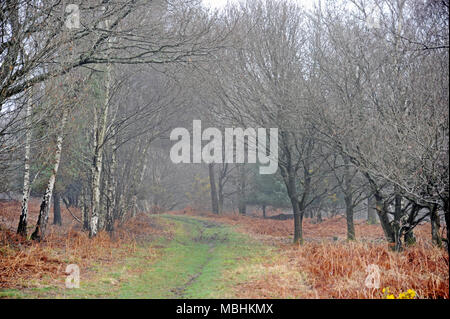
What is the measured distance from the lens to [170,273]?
29.4 feet

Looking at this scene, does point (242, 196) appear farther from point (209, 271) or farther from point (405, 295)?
point (405, 295)

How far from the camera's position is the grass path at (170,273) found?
6.72 metres

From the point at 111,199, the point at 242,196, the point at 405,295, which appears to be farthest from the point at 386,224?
the point at 242,196

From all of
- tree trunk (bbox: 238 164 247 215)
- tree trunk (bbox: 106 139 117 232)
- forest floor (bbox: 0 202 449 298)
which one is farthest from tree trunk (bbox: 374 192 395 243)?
tree trunk (bbox: 238 164 247 215)

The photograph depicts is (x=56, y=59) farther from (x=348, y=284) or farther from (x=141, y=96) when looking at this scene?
(x=141, y=96)

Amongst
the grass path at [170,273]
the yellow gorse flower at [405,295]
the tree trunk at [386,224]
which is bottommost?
the grass path at [170,273]

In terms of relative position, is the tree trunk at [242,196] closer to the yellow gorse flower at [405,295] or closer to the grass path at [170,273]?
the grass path at [170,273]

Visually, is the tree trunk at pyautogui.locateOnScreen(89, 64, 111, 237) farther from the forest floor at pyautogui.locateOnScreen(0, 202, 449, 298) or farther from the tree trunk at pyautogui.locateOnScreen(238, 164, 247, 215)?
the tree trunk at pyautogui.locateOnScreen(238, 164, 247, 215)

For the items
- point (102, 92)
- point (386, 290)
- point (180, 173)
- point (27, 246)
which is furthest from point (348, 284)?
point (180, 173)

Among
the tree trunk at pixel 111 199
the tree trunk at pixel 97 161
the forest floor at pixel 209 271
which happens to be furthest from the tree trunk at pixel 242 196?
the tree trunk at pixel 97 161

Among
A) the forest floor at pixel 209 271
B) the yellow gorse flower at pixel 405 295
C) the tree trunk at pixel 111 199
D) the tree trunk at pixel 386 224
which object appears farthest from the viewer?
the tree trunk at pixel 111 199

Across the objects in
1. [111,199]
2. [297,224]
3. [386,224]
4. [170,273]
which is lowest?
[170,273]

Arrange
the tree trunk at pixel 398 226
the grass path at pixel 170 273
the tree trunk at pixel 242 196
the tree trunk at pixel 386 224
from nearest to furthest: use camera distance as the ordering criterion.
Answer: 1. the grass path at pixel 170 273
2. the tree trunk at pixel 398 226
3. the tree trunk at pixel 386 224
4. the tree trunk at pixel 242 196

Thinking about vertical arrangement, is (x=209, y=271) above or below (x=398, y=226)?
below
